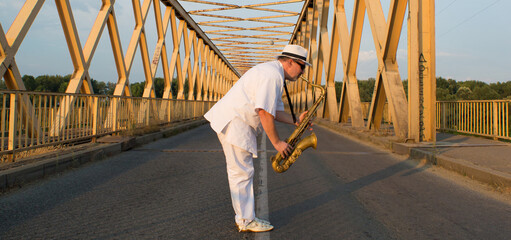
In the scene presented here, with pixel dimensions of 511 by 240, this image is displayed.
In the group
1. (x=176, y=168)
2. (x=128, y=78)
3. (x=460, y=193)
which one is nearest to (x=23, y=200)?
(x=176, y=168)

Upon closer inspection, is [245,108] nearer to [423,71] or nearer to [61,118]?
[61,118]

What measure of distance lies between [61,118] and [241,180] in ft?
18.5

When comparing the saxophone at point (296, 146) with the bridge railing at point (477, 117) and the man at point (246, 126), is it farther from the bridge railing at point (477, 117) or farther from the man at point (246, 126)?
the bridge railing at point (477, 117)

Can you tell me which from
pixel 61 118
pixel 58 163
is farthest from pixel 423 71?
pixel 61 118

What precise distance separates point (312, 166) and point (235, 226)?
134 inches

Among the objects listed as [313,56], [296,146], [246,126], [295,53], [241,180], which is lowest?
[241,180]

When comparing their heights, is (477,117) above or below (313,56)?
below

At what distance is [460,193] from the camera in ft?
15.0

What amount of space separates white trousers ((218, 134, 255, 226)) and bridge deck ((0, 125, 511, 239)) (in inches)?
7.4

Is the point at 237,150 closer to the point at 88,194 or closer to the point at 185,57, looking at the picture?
the point at 88,194

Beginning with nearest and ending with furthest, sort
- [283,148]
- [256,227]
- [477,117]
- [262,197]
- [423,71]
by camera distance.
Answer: [283,148]
[256,227]
[262,197]
[423,71]
[477,117]

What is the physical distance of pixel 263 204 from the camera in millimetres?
3914

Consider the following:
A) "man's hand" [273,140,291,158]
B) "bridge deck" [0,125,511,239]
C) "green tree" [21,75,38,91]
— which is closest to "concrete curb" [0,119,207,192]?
"bridge deck" [0,125,511,239]

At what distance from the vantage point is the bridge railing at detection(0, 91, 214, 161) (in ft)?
18.6
